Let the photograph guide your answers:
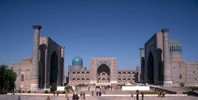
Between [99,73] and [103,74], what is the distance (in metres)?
1.06

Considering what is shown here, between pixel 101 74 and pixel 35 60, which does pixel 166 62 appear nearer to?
pixel 35 60

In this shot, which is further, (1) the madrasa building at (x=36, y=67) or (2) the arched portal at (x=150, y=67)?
(2) the arched portal at (x=150, y=67)

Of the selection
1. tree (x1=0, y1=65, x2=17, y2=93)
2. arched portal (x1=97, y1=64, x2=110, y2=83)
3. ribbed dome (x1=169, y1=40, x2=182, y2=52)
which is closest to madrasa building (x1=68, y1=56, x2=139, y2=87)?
arched portal (x1=97, y1=64, x2=110, y2=83)

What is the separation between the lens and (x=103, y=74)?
70.9 m

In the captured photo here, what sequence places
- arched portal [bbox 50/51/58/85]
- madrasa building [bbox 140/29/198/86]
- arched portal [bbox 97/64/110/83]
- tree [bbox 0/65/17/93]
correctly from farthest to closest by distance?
arched portal [bbox 97/64/110/83]
arched portal [bbox 50/51/58/85]
madrasa building [bbox 140/29/198/86]
tree [bbox 0/65/17/93]

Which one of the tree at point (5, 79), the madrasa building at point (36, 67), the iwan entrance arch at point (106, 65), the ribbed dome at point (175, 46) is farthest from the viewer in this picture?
the iwan entrance arch at point (106, 65)

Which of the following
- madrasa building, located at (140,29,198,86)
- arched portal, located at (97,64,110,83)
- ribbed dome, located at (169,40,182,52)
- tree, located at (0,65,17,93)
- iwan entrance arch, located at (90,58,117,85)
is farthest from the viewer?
arched portal, located at (97,64,110,83)

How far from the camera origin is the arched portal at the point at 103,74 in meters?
70.2

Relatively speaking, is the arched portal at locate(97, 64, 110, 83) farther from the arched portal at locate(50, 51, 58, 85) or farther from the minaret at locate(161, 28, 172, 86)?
the minaret at locate(161, 28, 172, 86)

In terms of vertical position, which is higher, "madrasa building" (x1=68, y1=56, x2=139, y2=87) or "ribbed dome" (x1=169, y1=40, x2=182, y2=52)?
"ribbed dome" (x1=169, y1=40, x2=182, y2=52)

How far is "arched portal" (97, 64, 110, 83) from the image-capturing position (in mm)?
70250

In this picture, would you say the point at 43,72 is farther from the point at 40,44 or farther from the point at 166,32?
the point at 166,32

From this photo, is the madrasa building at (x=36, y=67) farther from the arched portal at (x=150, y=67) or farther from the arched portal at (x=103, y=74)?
the arched portal at (x=103, y=74)

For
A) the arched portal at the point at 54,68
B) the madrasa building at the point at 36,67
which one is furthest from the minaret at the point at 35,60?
the arched portal at the point at 54,68
